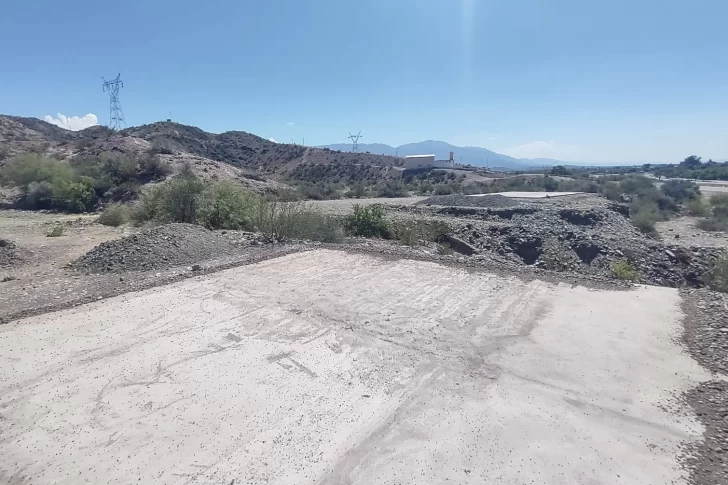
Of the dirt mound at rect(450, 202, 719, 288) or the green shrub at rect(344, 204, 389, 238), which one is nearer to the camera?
the dirt mound at rect(450, 202, 719, 288)

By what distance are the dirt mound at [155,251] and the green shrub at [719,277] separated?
14824 millimetres

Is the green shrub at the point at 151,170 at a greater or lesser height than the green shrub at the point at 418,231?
greater

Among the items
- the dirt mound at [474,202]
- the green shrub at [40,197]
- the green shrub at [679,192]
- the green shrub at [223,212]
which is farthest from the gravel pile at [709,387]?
the green shrub at [679,192]

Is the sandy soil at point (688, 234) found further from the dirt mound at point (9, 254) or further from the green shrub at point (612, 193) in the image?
the dirt mound at point (9, 254)

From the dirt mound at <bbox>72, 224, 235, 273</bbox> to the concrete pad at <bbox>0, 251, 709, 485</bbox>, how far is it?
2.81 m

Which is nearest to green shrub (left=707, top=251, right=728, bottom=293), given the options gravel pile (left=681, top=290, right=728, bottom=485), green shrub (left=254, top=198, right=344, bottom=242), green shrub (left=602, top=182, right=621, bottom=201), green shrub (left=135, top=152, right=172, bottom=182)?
gravel pile (left=681, top=290, right=728, bottom=485)

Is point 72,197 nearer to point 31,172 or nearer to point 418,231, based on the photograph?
point 31,172

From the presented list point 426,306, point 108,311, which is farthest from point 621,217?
point 108,311

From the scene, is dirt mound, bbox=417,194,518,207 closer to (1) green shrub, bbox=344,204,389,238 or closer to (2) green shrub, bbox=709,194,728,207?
(1) green shrub, bbox=344,204,389,238

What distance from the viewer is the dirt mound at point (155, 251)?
1338 centimetres

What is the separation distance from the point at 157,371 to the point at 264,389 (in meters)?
1.79

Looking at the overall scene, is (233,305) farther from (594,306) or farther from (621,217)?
(621,217)

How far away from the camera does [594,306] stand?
1052 cm

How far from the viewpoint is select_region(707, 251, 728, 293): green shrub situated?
14109 millimetres
